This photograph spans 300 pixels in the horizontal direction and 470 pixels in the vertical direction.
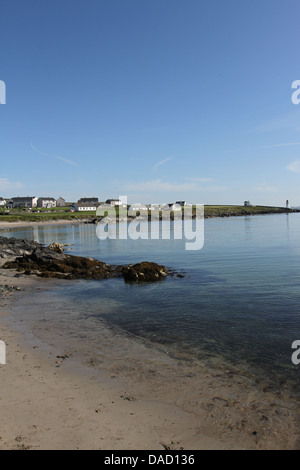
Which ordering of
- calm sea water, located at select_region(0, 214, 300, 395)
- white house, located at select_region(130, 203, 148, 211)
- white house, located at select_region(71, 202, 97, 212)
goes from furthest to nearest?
white house, located at select_region(71, 202, 97, 212) → white house, located at select_region(130, 203, 148, 211) → calm sea water, located at select_region(0, 214, 300, 395)

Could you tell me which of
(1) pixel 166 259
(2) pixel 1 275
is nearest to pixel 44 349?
(2) pixel 1 275

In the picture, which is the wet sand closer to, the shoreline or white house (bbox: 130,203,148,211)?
the shoreline

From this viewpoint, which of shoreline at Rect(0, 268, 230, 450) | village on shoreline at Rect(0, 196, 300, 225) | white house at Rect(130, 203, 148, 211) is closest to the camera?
shoreline at Rect(0, 268, 230, 450)

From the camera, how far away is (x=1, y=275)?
24188 millimetres

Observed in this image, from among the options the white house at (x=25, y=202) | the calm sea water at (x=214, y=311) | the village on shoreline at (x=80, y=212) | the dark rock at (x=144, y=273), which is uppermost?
the white house at (x=25, y=202)

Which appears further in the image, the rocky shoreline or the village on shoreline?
the village on shoreline

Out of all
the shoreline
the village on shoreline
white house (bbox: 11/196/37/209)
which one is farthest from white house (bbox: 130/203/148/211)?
the shoreline

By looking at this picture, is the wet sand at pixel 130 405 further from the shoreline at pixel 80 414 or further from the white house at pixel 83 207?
the white house at pixel 83 207

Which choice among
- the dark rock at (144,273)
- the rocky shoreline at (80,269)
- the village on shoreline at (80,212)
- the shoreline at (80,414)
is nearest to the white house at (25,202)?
the village on shoreline at (80,212)

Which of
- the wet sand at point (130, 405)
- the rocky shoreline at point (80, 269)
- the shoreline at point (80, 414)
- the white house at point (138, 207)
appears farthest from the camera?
the white house at point (138, 207)

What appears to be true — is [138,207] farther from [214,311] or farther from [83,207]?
[214,311]

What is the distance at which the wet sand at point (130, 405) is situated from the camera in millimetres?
5953

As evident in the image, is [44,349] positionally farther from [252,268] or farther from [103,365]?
[252,268]

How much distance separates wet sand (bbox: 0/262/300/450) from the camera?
5.95 m
